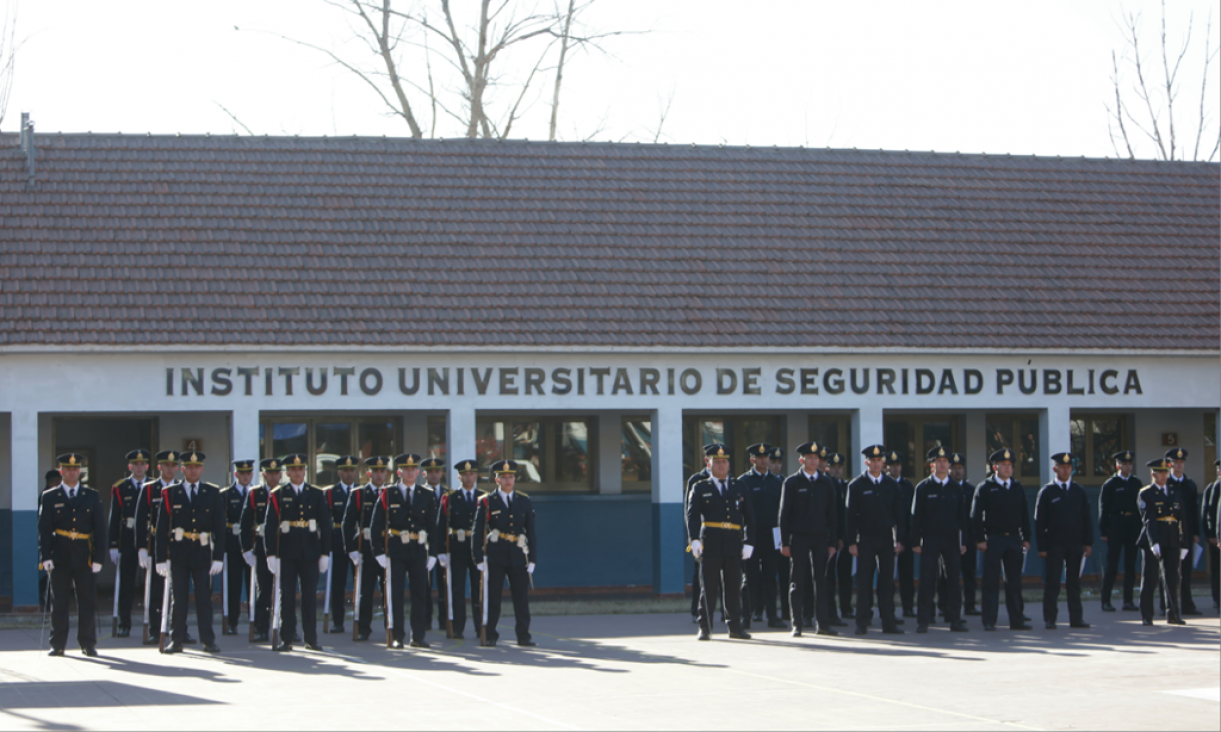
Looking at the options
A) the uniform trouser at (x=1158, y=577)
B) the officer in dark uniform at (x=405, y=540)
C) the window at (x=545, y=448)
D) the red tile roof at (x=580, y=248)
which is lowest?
the uniform trouser at (x=1158, y=577)

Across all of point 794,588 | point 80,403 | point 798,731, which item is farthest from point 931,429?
point 798,731

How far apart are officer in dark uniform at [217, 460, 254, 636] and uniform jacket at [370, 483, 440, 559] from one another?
5.98ft

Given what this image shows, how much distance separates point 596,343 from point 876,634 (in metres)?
5.27

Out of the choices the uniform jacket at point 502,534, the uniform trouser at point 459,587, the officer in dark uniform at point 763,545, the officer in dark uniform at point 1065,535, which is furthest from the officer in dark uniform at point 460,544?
the officer in dark uniform at point 1065,535

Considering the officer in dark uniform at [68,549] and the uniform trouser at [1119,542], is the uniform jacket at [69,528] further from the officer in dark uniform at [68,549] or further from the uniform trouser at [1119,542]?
the uniform trouser at [1119,542]

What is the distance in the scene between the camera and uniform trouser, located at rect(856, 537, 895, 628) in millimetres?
15555

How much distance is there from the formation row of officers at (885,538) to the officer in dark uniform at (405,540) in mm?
Result: 2656

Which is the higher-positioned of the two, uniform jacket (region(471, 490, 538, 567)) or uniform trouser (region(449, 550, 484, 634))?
uniform jacket (region(471, 490, 538, 567))

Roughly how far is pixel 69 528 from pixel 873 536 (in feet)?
26.0

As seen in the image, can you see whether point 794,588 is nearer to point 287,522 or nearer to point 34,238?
point 287,522

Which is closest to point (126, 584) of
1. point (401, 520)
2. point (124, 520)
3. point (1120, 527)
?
point (124, 520)

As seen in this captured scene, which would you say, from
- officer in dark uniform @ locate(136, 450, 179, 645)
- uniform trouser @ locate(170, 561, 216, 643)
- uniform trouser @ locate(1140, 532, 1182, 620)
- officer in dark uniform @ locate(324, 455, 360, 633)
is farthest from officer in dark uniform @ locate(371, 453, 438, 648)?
uniform trouser @ locate(1140, 532, 1182, 620)

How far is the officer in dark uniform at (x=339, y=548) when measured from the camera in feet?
53.9

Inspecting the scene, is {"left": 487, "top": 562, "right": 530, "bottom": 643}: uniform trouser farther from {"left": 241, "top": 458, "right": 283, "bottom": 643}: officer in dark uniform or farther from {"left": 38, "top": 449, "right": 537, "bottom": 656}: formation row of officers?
{"left": 241, "top": 458, "right": 283, "bottom": 643}: officer in dark uniform
